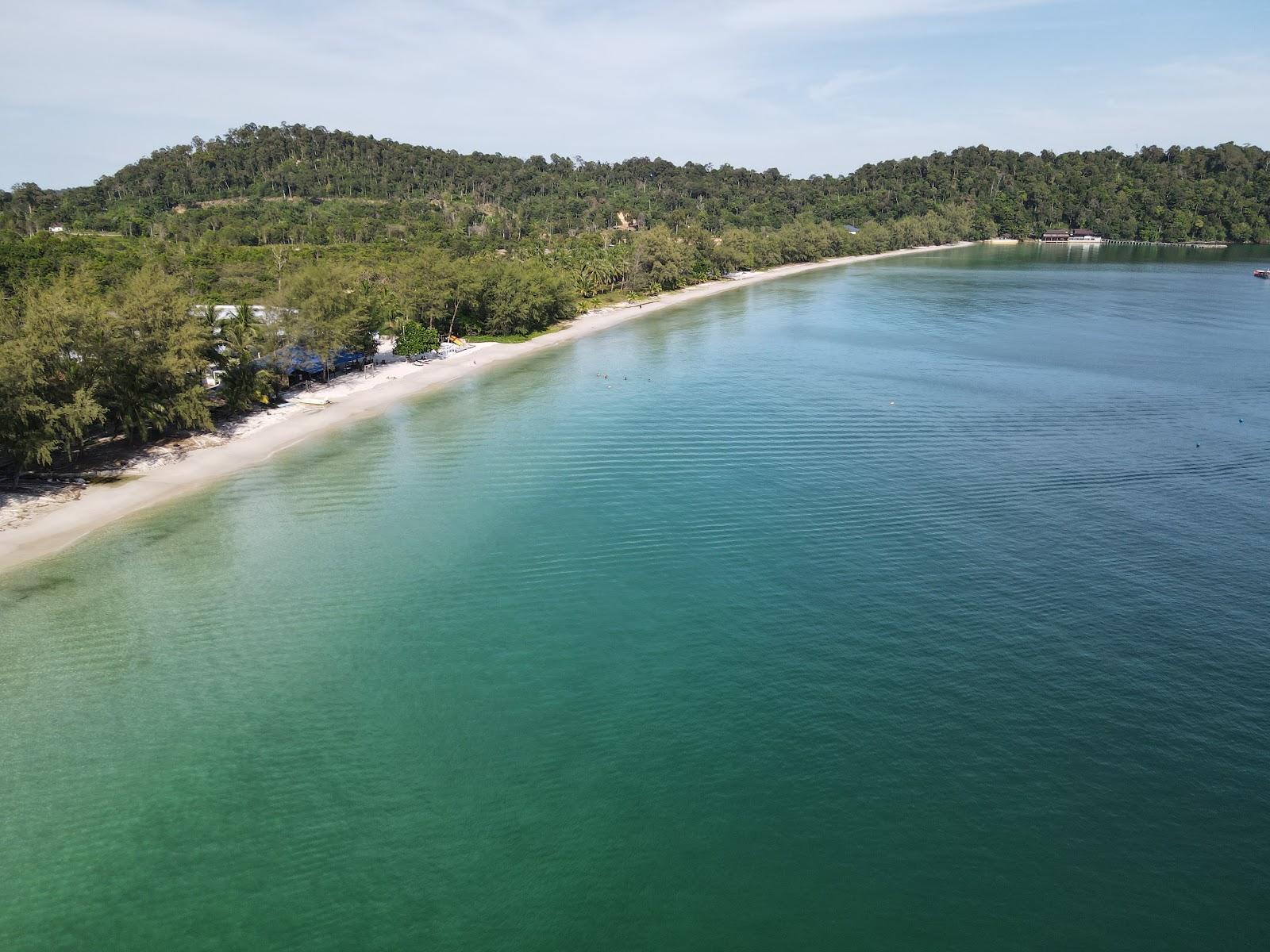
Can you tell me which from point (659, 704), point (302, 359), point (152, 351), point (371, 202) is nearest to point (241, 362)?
point (302, 359)

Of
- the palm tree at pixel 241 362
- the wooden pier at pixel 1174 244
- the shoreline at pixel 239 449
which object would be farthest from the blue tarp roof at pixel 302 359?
the wooden pier at pixel 1174 244

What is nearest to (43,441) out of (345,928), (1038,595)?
(345,928)

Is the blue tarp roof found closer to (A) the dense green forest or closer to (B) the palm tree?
(A) the dense green forest

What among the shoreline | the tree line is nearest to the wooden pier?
the shoreline

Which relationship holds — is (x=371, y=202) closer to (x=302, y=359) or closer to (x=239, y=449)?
(x=302, y=359)

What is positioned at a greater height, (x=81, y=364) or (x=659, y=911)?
(x=81, y=364)

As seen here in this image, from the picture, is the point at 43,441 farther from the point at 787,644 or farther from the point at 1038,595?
the point at 1038,595
